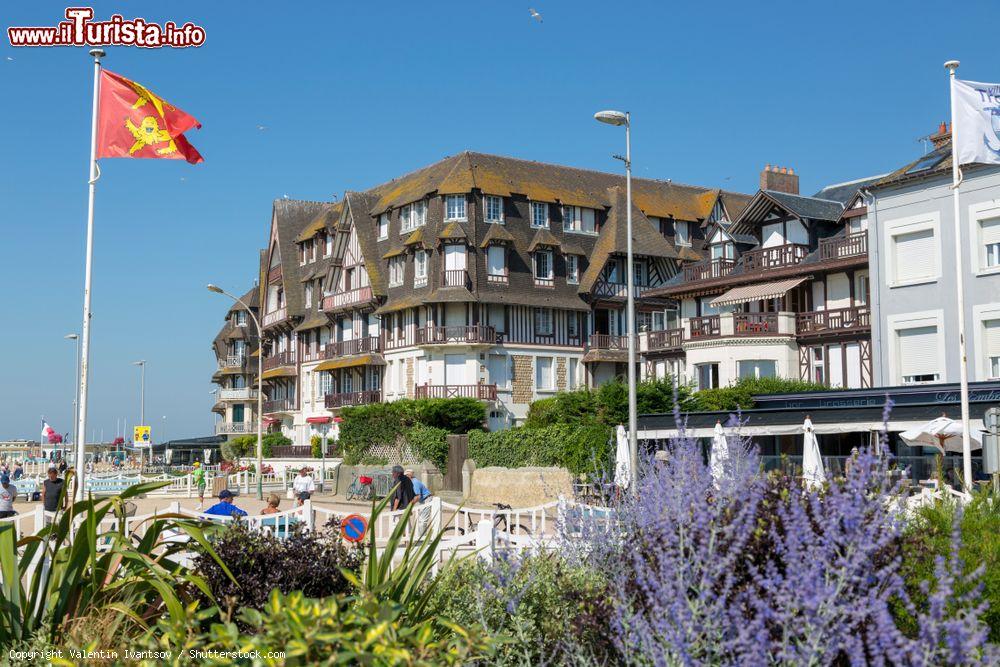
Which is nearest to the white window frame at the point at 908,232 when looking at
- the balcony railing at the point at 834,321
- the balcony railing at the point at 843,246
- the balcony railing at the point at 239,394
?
the balcony railing at the point at 843,246

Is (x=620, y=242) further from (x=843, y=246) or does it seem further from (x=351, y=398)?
(x=843, y=246)

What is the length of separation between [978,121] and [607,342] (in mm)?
34217

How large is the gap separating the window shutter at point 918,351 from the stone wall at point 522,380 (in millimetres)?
20762

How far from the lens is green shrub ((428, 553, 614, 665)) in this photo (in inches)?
231

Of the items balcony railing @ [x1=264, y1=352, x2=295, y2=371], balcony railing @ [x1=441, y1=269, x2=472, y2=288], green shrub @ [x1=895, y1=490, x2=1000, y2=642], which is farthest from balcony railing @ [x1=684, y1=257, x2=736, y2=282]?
green shrub @ [x1=895, y1=490, x2=1000, y2=642]

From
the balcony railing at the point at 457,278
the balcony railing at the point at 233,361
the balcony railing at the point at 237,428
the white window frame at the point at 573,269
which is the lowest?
the balcony railing at the point at 237,428

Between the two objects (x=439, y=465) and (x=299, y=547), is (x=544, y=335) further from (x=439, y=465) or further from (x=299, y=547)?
(x=299, y=547)

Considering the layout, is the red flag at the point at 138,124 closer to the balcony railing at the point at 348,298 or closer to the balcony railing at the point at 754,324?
the balcony railing at the point at 754,324

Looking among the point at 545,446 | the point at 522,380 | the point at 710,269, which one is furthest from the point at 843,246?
the point at 522,380

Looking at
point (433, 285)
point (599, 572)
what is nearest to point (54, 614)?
point (599, 572)

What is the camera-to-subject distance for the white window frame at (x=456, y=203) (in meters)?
51.8

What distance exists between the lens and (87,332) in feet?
62.7

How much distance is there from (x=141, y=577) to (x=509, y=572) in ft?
7.30

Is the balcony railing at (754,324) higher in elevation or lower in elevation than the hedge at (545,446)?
higher
